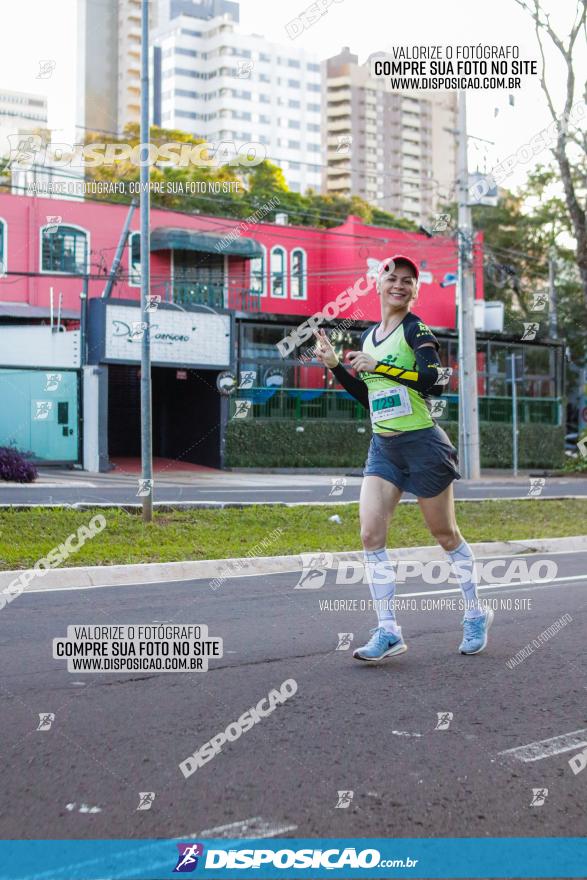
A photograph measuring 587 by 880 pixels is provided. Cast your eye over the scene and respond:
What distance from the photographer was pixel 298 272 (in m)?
38.4

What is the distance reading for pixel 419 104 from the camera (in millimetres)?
148125

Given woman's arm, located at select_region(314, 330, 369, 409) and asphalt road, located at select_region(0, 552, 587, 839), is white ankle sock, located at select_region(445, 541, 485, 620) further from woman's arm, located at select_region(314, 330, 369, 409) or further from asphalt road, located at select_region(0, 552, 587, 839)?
woman's arm, located at select_region(314, 330, 369, 409)

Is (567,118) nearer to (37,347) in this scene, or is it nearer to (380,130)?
(37,347)

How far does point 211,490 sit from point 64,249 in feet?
51.6

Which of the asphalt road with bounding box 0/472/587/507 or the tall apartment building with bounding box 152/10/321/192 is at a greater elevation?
the tall apartment building with bounding box 152/10/321/192

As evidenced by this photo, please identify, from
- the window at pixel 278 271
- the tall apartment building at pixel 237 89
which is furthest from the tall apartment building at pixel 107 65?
the window at pixel 278 271

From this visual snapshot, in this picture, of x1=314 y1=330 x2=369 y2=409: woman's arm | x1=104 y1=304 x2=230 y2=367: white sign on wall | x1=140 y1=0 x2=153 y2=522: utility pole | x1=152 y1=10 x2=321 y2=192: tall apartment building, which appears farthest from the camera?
x1=152 y1=10 x2=321 y2=192: tall apartment building

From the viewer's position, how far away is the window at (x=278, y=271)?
37.7 meters

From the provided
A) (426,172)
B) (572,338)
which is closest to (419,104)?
(426,172)

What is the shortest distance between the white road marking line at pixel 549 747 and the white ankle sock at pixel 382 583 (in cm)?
149

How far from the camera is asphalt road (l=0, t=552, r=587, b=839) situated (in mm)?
3342

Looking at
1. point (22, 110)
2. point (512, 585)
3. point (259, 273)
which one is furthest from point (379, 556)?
point (22, 110)

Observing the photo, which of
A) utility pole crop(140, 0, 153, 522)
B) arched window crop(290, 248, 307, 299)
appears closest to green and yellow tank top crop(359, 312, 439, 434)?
utility pole crop(140, 0, 153, 522)

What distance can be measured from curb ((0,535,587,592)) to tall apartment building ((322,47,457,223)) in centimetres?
12676
